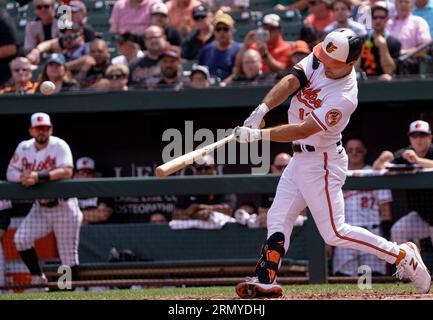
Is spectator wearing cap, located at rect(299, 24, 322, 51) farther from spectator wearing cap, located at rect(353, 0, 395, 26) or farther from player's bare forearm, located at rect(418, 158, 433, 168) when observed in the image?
player's bare forearm, located at rect(418, 158, 433, 168)

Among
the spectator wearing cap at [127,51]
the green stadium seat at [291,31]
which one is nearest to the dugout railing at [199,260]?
the spectator wearing cap at [127,51]

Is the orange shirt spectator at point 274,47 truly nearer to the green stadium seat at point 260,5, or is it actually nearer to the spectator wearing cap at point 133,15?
the green stadium seat at point 260,5

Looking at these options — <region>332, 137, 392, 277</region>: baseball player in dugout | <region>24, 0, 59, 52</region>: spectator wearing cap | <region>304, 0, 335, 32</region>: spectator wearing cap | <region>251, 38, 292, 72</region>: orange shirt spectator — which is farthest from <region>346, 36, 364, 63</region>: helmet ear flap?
<region>24, 0, 59, 52</region>: spectator wearing cap

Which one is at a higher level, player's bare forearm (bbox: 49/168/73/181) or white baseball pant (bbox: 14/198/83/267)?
player's bare forearm (bbox: 49/168/73/181)

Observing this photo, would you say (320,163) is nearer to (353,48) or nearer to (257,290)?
(353,48)

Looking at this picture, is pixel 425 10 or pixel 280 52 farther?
pixel 425 10

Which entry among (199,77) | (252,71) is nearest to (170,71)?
(199,77)
